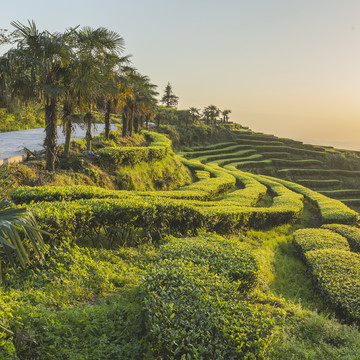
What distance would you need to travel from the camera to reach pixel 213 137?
62344mm

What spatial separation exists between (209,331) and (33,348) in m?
2.55

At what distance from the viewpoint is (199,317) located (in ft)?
13.8

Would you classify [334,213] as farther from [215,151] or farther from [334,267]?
[215,151]

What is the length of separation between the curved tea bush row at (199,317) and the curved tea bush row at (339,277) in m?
3.75

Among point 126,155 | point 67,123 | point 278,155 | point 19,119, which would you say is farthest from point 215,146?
point 67,123

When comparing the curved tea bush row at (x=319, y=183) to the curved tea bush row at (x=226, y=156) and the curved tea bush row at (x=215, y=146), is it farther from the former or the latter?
the curved tea bush row at (x=215, y=146)

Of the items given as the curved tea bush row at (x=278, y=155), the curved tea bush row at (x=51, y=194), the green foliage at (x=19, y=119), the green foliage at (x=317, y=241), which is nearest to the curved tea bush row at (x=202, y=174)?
the green foliage at (x=317, y=241)

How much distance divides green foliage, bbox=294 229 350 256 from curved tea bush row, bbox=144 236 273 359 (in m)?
7.23

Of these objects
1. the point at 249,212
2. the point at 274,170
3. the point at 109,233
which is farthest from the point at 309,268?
the point at 274,170

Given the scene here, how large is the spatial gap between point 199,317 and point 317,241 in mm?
9679

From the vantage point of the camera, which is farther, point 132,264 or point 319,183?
point 319,183

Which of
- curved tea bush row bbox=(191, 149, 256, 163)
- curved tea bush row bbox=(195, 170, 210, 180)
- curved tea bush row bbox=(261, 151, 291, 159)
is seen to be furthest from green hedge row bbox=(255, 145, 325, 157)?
curved tea bush row bbox=(195, 170, 210, 180)

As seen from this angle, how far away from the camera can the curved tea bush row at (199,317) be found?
3805 millimetres

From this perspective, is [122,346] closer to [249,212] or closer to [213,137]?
[249,212]
